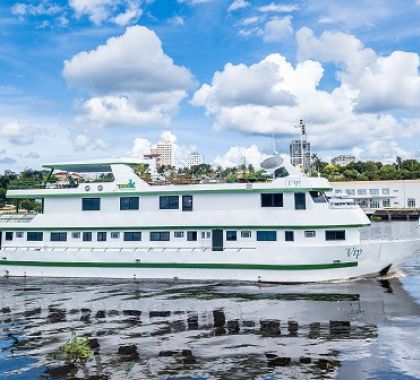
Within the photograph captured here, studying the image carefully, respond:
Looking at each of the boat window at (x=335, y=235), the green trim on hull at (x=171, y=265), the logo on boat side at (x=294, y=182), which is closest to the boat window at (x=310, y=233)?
the boat window at (x=335, y=235)

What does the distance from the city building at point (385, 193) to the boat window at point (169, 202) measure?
69.1 meters

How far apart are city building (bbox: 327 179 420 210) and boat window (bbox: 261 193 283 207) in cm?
6873

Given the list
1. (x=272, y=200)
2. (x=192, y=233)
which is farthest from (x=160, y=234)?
(x=272, y=200)

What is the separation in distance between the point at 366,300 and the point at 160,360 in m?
9.34

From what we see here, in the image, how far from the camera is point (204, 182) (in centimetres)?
2522

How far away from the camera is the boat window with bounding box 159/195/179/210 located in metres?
24.0

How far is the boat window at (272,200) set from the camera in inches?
891

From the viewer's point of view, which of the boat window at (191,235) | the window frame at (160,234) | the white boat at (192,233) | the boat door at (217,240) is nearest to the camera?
the white boat at (192,233)

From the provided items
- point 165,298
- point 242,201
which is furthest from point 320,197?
point 165,298

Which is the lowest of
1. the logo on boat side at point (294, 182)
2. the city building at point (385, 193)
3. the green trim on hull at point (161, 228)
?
the green trim on hull at point (161, 228)

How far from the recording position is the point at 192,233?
23359 mm

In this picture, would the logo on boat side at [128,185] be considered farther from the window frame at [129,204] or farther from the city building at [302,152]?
the city building at [302,152]

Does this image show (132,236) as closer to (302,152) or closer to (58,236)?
(58,236)

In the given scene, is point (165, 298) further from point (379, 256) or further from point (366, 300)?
point (379, 256)
